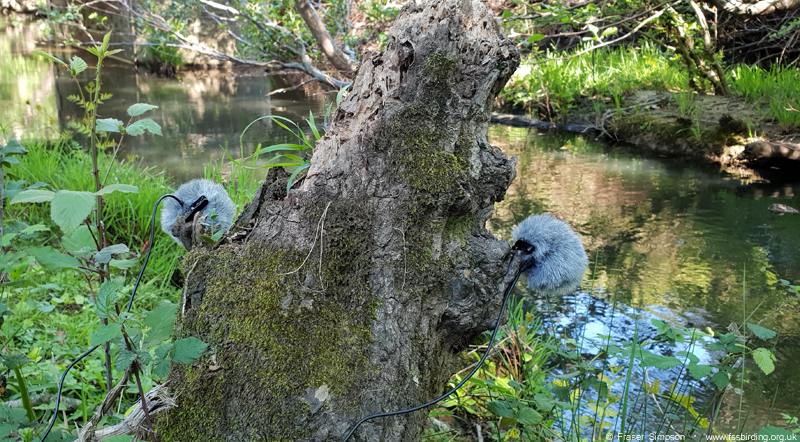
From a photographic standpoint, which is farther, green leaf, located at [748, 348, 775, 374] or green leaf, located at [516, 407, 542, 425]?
green leaf, located at [516, 407, 542, 425]

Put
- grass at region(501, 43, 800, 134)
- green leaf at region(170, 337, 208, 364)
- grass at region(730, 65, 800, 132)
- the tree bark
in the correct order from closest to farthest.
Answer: green leaf at region(170, 337, 208, 364) → the tree bark → grass at region(730, 65, 800, 132) → grass at region(501, 43, 800, 134)

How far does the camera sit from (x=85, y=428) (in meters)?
1.16

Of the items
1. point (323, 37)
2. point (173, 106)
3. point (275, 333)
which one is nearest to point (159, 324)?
point (275, 333)

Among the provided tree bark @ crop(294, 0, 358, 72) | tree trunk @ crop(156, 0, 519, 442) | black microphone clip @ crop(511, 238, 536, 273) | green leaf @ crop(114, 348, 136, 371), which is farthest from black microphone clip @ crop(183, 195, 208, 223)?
tree bark @ crop(294, 0, 358, 72)

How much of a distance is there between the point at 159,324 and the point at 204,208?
0.73 m

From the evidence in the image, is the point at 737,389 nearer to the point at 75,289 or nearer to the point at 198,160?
the point at 75,289

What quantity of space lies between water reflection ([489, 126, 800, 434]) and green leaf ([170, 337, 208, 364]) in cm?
141

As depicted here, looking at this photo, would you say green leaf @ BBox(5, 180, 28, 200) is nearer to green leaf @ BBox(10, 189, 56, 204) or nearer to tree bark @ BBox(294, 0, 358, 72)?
green leaf @ BBox(10, 189, 56, 204)

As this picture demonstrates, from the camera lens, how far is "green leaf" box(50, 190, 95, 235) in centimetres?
91

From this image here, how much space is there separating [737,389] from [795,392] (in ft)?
0.93

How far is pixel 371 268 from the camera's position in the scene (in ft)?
4.20

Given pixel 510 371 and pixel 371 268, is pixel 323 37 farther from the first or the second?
pixel 371 268

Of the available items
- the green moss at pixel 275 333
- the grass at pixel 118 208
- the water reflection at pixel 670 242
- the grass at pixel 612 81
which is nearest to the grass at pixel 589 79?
the grass at pixel 612 81

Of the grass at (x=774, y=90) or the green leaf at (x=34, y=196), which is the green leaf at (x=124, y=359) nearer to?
the green leaf at (x=34, y=196)
